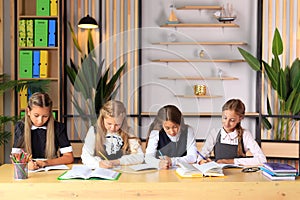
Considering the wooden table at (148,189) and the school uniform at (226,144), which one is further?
the school uniform at (226,144)

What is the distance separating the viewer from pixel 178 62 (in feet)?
17.2

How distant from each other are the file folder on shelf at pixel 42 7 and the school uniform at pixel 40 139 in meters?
1.91

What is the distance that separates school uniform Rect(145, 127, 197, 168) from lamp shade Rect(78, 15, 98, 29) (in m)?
2.04

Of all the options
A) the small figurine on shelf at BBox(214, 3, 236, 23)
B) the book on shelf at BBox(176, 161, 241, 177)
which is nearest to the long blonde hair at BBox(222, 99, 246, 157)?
the book on shelf at BBox(176, 161, 241, 177)

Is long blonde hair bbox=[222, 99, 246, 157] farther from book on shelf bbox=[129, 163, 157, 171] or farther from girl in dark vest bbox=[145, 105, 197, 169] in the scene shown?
book on shelf bbox=[129, 163, 157, 171]

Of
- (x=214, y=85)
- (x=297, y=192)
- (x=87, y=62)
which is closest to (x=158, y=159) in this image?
(x=297, y=192)

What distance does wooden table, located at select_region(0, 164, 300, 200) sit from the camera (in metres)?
2.54

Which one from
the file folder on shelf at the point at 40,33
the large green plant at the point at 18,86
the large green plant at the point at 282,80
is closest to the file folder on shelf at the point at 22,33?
the file folder on shelf at the point at 40,33

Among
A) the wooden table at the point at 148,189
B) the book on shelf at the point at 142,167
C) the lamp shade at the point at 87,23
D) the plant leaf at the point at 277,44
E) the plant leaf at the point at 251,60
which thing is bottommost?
the wooden table at the point at 148,189

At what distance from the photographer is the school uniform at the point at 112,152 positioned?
117 inches

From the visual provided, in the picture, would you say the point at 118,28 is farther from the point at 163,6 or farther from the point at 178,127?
the point at 178,127

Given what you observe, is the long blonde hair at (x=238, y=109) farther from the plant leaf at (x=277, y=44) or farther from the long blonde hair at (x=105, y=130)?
the plant leaf at (x=277, y=44)

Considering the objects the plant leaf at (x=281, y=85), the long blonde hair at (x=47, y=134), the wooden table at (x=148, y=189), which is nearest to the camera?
the wooden table at (x=148, y=189)

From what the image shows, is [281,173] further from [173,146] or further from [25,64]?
[25,64]
